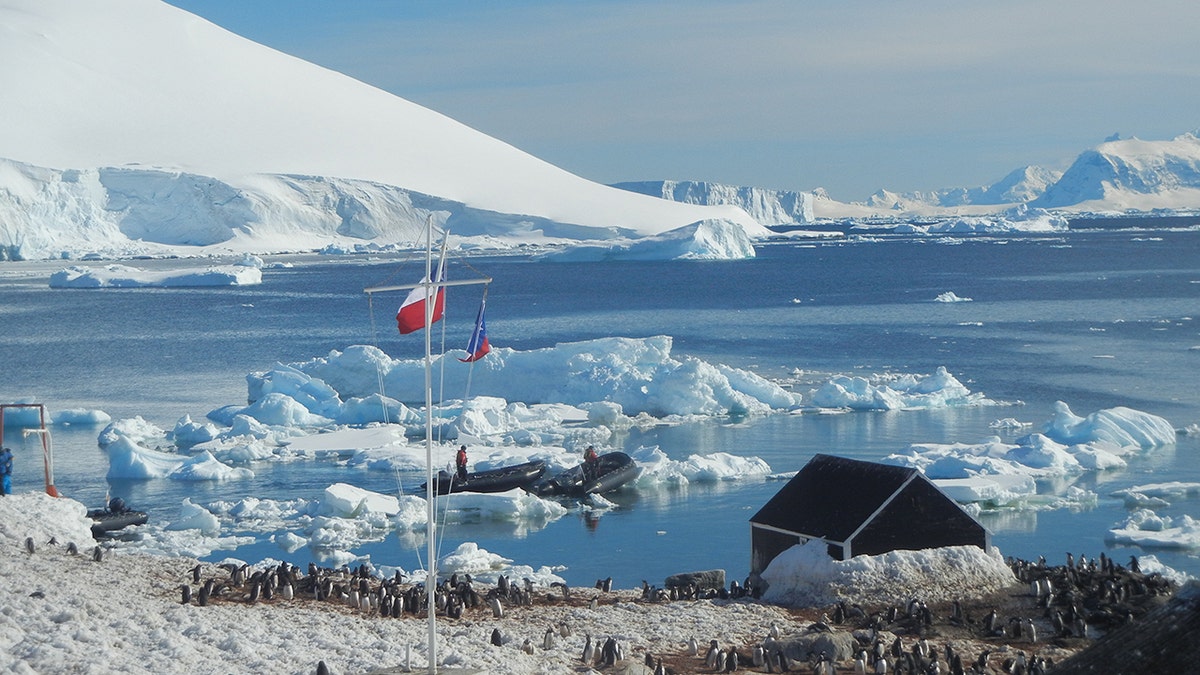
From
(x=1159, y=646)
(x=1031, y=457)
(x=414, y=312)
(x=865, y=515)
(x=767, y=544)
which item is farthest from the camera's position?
(x=1031, y=457)

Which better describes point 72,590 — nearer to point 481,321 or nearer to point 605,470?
point 481,321

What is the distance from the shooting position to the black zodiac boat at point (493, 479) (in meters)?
23.8

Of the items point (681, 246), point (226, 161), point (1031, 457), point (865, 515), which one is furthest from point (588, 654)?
point (226, 161)

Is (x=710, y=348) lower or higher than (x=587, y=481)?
lower

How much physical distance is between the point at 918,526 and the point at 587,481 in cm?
901

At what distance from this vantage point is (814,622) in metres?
14.5

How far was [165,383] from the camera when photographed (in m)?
41.2

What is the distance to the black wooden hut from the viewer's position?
16.2 meters

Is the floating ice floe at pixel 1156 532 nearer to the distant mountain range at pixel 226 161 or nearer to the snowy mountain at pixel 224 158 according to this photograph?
the distant mountain range at pixel 226 161

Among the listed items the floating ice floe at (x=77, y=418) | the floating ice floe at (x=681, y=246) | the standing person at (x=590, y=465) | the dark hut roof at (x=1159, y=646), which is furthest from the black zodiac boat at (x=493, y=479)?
the floating ice floe at (x=681, y=246)

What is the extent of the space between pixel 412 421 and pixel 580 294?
46295 millimetres

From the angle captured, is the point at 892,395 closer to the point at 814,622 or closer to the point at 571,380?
the point at 571,380

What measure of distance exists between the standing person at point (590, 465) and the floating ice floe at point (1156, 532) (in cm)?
913

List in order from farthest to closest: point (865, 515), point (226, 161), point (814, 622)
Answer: point (226, 161) → point (865, 515) → point (814, 622)
